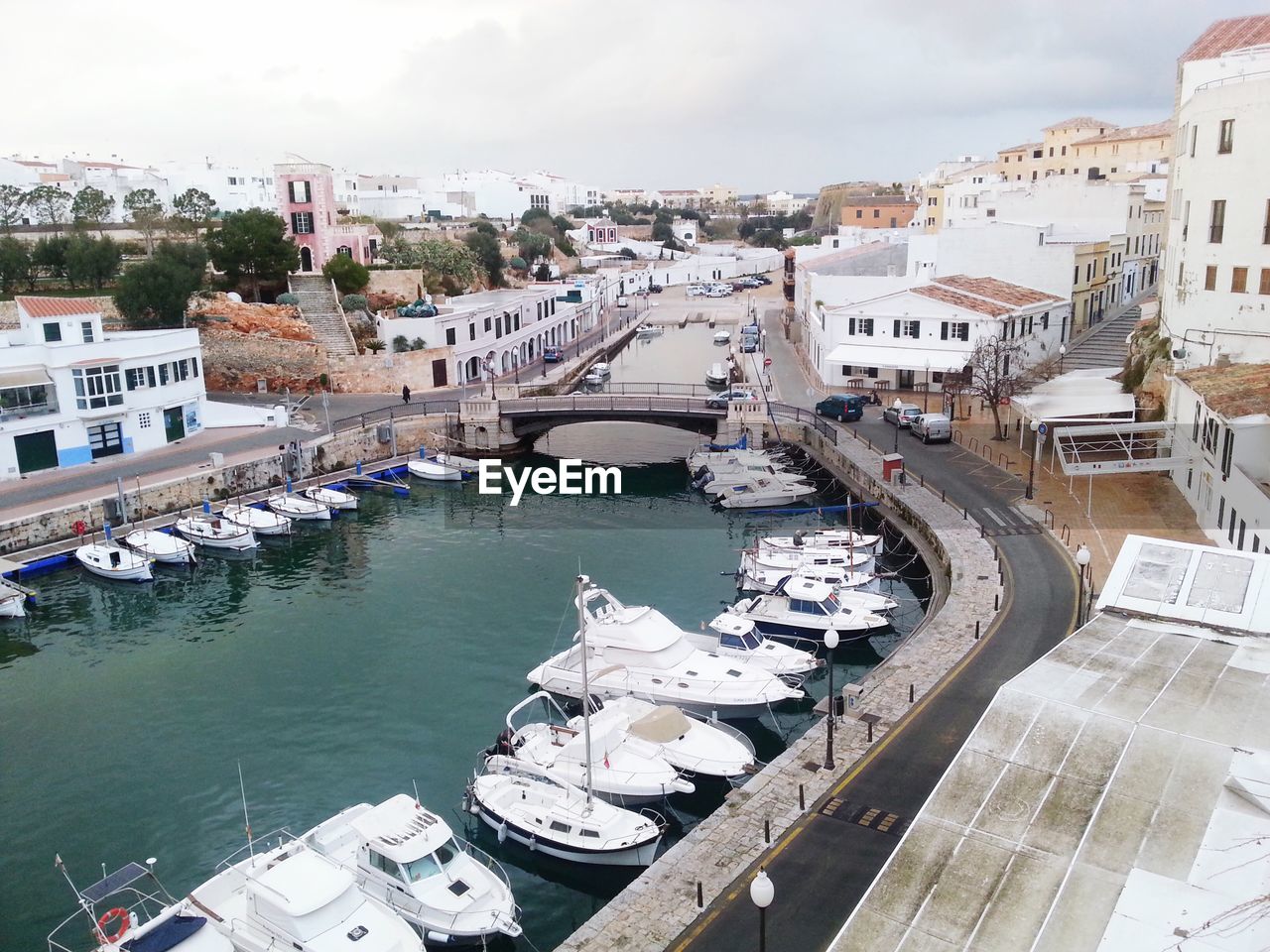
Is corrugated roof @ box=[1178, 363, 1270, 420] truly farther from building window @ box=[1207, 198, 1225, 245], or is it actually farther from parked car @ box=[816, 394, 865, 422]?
parked car @ box=[816, 394, 865, 422]

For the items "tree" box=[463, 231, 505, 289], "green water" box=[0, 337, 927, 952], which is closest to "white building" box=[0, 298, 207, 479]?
"green water" box=[0, 337, 927, 952]

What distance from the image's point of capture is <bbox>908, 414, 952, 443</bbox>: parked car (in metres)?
40.2

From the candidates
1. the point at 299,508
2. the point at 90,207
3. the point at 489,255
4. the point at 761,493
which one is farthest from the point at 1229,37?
the point at 90,207

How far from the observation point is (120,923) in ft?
54.3

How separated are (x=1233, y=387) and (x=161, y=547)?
34.3m

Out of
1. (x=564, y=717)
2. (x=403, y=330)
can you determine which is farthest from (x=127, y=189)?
(x=564, y=717)

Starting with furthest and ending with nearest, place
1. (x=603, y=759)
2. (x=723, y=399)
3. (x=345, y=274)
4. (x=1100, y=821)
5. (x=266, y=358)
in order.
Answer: (x=345, y=274) < (x=266, y=358) < (x=723, y=399) < (x=603, y=759) < (x=1100, y=821)

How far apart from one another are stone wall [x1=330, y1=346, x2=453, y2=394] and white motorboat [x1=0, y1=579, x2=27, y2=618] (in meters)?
25.2

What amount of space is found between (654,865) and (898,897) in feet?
22.8

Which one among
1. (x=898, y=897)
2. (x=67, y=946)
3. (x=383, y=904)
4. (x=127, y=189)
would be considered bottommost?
(x=67, y=946)

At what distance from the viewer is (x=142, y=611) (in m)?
31.5

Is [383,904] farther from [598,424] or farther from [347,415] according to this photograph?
[598,424]

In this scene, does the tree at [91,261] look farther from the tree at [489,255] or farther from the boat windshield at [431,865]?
the boat windshield at [431,865]

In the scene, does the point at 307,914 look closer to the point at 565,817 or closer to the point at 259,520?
the point at 565,817
